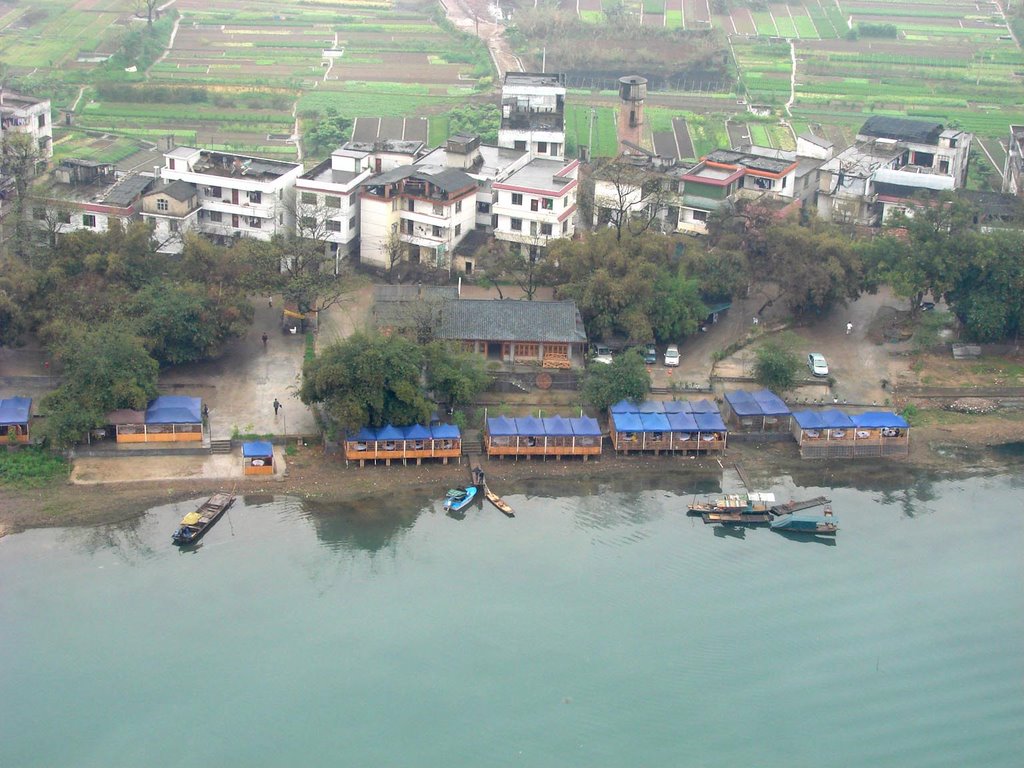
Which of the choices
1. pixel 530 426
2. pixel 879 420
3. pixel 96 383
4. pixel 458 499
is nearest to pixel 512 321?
pixel 530 426

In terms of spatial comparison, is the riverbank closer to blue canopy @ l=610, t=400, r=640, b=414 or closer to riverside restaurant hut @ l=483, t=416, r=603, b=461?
riverside restaurant hut @ l=483, t=416, r=603, b=461

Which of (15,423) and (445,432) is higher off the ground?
(445,432)

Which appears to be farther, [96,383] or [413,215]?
[413,215]

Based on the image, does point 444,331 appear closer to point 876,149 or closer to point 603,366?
point 603,366

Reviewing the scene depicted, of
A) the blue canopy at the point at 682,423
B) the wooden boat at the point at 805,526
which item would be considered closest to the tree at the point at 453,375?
the blue canopy at the point at 682,423

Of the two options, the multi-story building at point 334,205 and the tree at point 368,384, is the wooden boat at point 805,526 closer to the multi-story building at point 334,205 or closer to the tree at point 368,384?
the tree at point 368,384

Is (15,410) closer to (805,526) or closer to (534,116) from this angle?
(805,526)

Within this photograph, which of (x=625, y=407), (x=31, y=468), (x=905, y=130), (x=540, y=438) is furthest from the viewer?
(x=905, y=130)
